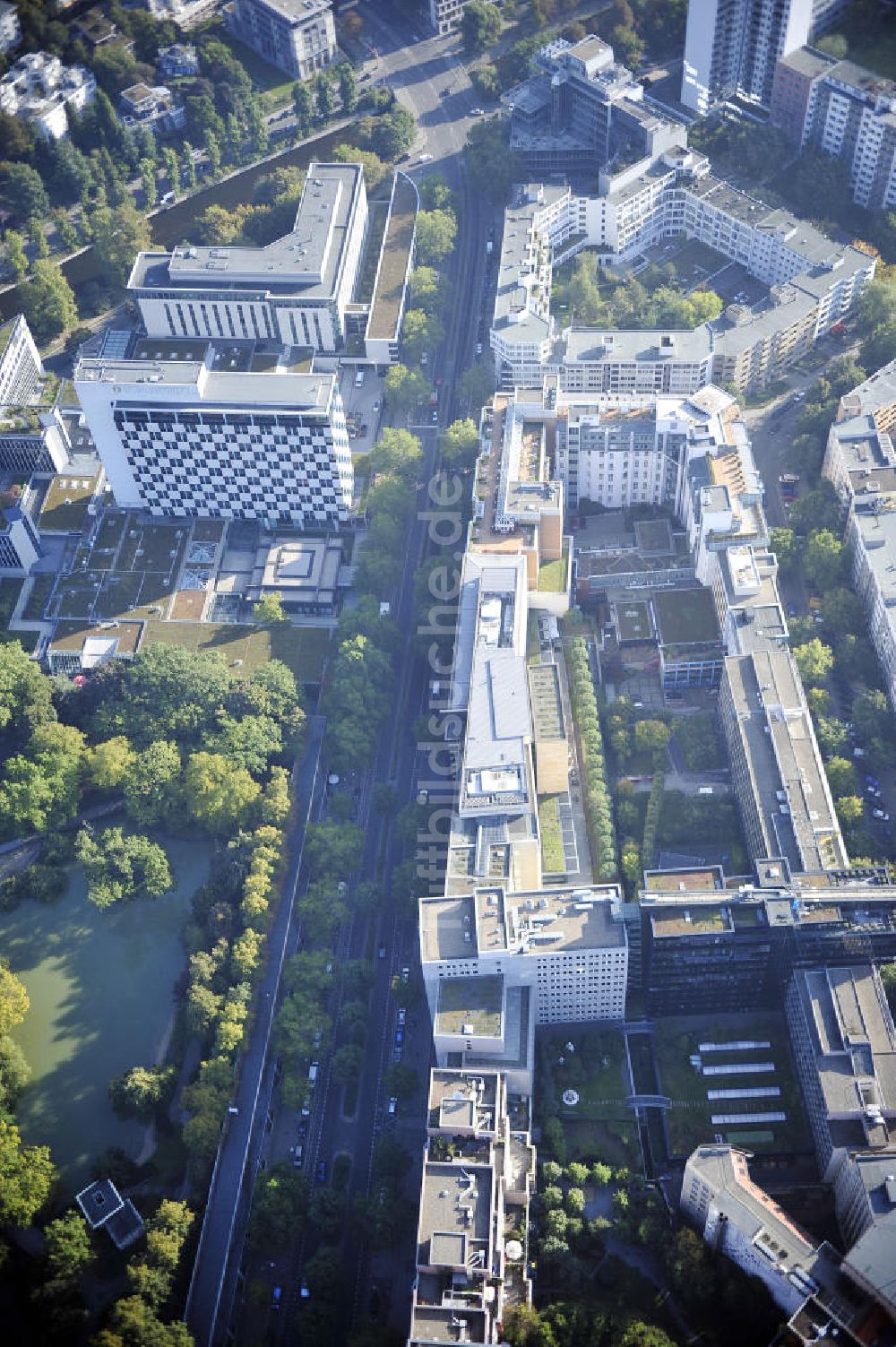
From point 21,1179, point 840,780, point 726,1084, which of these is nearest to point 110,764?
point 21,1179

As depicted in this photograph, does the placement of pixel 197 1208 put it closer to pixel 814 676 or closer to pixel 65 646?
pixel 65 646

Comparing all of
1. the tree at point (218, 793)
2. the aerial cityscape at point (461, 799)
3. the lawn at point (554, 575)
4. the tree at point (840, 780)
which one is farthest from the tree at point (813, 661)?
the tree at point (218, 793)

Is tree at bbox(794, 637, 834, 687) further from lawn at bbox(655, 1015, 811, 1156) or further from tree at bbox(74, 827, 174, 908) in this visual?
tree at bbox(74, 827, 174, 908)

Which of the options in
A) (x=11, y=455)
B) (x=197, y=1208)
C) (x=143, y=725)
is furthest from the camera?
(x=11, y=455)

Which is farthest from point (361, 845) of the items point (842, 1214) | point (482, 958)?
point (842, 1214)

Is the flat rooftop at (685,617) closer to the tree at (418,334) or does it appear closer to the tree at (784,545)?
the tree at (784,545)

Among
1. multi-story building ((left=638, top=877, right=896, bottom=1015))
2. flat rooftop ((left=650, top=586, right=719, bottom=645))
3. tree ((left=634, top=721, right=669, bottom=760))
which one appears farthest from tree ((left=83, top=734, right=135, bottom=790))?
flat rooftop ((left=650, top=586, right=719, bottom=645))
